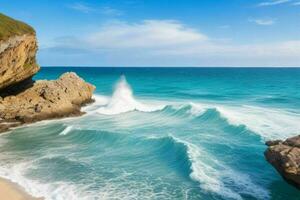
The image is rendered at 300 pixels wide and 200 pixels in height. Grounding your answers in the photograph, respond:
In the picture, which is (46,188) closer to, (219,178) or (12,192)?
(12,192)

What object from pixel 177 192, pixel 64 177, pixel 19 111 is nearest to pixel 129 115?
pixel 19 111

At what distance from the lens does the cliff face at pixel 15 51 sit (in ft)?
102

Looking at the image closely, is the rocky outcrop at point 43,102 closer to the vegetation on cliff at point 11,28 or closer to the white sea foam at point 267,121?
the vegetation on cliff at point 11,28

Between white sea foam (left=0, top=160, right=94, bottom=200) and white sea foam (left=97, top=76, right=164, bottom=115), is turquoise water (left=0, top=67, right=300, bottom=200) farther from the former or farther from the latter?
white sea foam (left=97, top=76, right=164, bottom=115)

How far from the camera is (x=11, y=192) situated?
18.7 metres

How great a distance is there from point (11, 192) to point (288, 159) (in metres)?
13.0

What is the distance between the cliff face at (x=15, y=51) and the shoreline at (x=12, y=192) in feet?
45.1

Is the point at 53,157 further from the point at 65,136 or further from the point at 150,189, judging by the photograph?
the point at 150,189

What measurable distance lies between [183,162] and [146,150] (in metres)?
4.02

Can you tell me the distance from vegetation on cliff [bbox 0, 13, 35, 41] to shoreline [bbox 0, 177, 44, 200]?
15036 millimetres

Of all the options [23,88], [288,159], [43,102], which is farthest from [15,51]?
[288,159]

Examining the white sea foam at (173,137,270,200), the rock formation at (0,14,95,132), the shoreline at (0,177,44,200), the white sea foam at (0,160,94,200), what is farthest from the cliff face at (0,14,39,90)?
the white sea foam at (173,137,270,200)

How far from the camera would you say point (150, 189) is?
19016 millimetres

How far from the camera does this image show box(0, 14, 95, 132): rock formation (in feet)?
105
